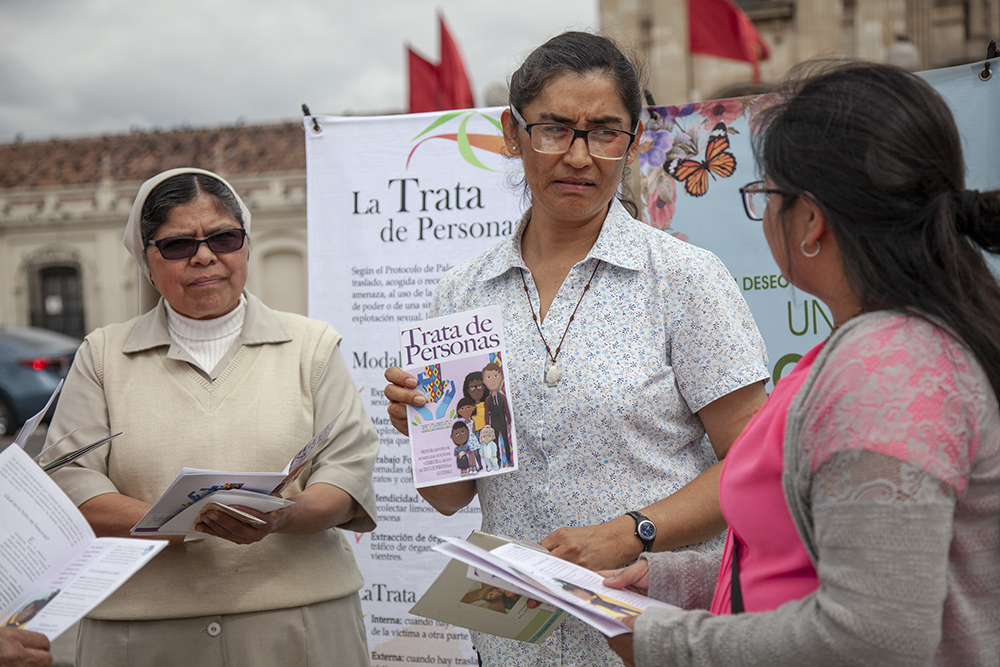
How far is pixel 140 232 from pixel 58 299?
2732 cm

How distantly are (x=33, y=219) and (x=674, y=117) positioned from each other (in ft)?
86.3

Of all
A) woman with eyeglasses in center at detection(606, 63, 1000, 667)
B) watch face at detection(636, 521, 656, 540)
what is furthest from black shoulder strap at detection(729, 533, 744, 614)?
watch face at detection(636, 521, 656, 540)

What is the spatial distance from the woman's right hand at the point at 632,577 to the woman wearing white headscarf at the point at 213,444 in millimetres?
859

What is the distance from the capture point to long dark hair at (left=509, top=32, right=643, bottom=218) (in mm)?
1898

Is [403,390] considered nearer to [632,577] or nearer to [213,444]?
[213,444]

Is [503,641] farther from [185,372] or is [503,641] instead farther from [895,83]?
[895,83]

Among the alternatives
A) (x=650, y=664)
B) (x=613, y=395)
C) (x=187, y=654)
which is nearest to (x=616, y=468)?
(x=613, y=395)

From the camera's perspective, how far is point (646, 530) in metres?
1.73

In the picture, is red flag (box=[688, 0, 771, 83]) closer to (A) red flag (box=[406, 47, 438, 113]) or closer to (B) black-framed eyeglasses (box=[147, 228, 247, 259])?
(A) red flag (box=[406, 47, 438, 113])

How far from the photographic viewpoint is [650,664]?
123 centimetres

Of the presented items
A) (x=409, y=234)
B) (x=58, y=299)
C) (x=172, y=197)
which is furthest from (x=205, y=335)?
(x=58, y=299)

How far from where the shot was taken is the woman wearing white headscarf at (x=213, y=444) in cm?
209

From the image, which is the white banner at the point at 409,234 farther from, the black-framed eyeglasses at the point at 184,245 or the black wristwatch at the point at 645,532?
the black wristwatch at the point at 645,532

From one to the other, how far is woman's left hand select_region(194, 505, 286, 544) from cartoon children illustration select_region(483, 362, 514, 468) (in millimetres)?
571
